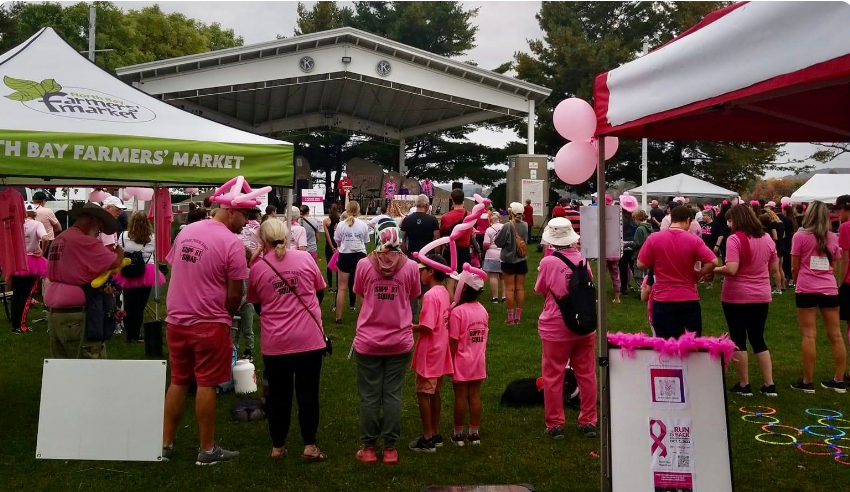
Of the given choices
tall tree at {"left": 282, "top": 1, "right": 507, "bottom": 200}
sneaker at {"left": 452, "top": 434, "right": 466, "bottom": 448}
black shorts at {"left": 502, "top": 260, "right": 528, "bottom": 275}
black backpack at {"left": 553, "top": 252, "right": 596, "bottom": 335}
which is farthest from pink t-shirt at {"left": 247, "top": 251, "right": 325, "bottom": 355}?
tall tree at {"left": 282, "top": 1, "right": 507, "bottom": 200}

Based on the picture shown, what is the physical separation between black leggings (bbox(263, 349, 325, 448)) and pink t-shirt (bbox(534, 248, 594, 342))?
1.70m

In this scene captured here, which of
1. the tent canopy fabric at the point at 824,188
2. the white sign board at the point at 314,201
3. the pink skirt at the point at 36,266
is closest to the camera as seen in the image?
the pink skirt at the point at 36,266

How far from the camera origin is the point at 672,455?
3.86 metres

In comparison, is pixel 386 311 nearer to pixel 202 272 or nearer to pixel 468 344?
pixel 468 344

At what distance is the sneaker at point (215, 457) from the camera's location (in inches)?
192

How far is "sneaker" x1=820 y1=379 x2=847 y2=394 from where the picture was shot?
667 cm

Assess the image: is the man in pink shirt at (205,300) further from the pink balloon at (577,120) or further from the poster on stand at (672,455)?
the poster on stand at (672,455)

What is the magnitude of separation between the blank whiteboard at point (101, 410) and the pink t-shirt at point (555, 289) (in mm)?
2752

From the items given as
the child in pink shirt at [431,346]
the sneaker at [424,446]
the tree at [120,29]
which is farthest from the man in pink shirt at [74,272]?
the tree at [120,29]

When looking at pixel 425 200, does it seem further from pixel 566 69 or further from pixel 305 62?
pixel 566 69

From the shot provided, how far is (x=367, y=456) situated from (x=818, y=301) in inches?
173

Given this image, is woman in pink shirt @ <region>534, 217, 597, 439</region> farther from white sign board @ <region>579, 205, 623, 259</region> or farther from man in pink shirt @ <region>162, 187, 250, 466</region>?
man in pink shirt @ <region>162, 187, 250, 466</region>

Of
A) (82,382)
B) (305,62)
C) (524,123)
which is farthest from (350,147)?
(82,382)

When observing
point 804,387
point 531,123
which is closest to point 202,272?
point 804,387
